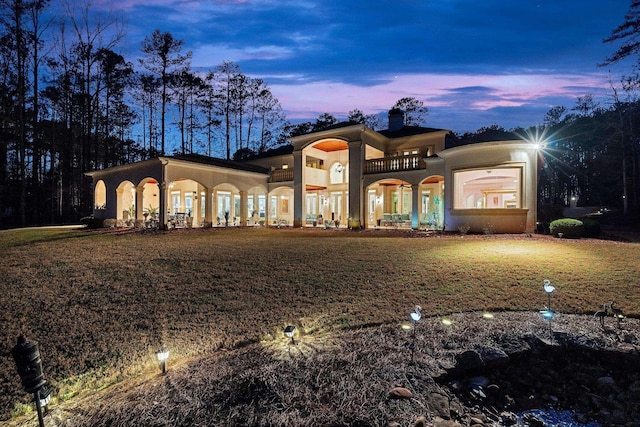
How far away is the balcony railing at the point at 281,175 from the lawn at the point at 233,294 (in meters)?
13.6

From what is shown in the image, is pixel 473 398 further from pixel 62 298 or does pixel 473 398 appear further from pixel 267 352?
pixel 62 298

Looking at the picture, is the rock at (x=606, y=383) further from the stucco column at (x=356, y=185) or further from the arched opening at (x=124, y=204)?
the arched opening at (x=124, y=204)

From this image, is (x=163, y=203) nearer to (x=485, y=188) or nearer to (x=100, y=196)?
(x=100, y=196)

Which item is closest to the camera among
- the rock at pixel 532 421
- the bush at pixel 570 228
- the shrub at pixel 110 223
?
the rock at pixel 532 421

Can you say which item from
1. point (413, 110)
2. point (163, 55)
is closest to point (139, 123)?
point (163, 55)

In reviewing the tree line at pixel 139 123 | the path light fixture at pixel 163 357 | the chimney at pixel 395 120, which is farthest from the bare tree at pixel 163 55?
the path light fixture at pixel 163 357

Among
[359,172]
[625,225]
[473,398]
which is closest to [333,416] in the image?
[473,398]

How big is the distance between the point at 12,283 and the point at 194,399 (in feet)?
21.5

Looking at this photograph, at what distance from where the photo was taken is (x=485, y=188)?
23156 millimetres

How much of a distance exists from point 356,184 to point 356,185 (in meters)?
0.07

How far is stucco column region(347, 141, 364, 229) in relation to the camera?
19.0m

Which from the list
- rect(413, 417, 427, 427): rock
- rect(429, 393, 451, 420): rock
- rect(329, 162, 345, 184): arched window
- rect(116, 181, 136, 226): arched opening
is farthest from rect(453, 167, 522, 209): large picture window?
rect(116, 181, 136, 226): arched opening

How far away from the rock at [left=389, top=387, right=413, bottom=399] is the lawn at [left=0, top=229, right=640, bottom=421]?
1580 mm

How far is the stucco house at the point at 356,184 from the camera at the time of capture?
575 inches
